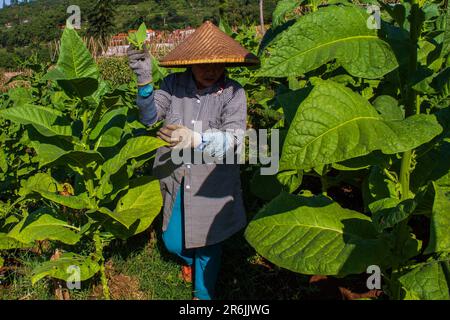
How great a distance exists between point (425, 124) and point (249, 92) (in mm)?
4556

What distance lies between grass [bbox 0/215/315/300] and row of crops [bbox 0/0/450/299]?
8.2 inches

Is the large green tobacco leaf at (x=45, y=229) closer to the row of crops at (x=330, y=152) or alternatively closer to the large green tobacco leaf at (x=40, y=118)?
the row of crops at (x=330, y=152)

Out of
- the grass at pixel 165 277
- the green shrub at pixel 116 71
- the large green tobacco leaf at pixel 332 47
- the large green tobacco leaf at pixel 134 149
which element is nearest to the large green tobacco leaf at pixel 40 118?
the large green tobacco leaf at pixel 134 149

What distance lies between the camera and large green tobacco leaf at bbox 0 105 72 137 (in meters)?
2.06

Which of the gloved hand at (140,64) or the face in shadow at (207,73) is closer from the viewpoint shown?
the gloved hand at (140,64)

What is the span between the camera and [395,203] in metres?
1.58

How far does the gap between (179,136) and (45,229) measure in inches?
30.6

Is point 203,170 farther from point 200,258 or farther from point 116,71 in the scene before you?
point 116,71

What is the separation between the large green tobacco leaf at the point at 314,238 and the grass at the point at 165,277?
1.04 metres

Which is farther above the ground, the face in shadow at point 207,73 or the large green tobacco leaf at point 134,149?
the face in shadow at point 207,73

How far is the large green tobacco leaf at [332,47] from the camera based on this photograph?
3.99ft

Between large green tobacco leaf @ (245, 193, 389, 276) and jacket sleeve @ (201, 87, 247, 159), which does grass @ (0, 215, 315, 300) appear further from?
large green tobacco leaf @ (245, 193, 389, 276)

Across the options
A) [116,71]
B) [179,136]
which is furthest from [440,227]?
[116,71]

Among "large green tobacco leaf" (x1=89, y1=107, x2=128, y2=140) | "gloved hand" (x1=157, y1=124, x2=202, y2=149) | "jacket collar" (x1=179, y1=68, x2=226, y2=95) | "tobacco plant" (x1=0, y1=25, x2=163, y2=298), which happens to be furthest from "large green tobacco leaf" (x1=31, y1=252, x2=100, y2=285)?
"jacket collar" (x1=179, y1=68, x2=226, y2=95)
